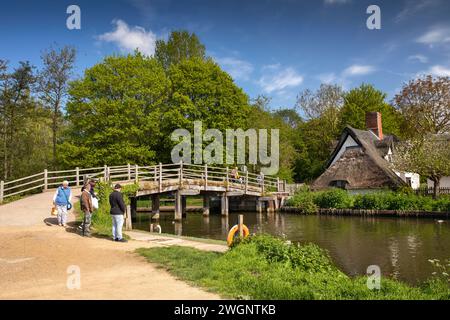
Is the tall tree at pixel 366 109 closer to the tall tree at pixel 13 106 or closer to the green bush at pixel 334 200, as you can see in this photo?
the green bush at pixel 334 200

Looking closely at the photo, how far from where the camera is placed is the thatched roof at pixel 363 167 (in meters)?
35.7

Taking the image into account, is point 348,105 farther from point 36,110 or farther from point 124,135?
point 36,110

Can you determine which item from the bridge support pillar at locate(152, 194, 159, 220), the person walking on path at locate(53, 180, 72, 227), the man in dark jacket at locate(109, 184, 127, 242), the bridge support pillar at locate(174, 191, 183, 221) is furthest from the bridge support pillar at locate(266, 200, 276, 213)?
the man in dark jacket at locate(109, 184, 127, 242)

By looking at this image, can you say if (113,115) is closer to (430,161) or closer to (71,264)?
(430,161)

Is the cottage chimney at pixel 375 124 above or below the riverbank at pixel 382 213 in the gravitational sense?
above

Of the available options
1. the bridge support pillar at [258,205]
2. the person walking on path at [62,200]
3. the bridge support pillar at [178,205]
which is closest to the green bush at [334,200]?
the bridge support pillar at [258,205]

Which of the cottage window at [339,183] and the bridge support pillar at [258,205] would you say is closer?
the bridge support pillar at [258,205]

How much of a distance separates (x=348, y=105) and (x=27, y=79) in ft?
125

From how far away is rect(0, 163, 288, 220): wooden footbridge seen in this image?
26609mm

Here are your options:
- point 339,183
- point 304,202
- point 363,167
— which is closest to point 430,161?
point 363,167

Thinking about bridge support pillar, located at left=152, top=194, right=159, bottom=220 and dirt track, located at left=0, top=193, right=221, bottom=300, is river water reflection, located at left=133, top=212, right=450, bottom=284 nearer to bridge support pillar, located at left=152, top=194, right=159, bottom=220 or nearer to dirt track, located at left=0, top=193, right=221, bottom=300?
bridge support pillar, located at left=152, top=194, right=159, bottom=220

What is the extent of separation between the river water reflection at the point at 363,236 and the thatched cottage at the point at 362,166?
7.06 m

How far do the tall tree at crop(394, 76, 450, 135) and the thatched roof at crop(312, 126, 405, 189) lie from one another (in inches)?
345

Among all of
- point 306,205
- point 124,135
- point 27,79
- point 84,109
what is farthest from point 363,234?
point 27,79
